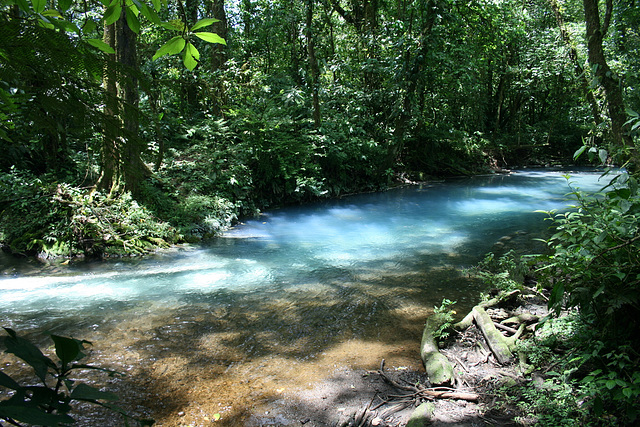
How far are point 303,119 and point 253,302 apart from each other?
9.32m

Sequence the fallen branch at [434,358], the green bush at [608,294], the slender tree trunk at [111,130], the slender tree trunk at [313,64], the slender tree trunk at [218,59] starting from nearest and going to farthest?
the slender tree trunk at [111,130], the green bush at [608,294], the fallen branch at [434,358], the slender tree trunk at [218,59], the slender tree trunk at [313,64]

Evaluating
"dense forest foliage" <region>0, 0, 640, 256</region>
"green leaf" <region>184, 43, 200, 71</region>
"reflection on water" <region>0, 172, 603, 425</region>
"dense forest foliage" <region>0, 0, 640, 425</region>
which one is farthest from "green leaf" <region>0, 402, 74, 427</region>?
"reflection on water" <region>0, 172, 603, 425</region>

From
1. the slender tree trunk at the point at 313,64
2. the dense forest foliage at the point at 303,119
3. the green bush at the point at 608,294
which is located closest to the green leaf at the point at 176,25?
the dense forest foliage at the point at 303,119

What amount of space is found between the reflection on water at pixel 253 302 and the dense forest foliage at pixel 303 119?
4.67 feet

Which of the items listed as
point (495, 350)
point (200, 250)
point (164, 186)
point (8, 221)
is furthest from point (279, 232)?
point (495, 350)

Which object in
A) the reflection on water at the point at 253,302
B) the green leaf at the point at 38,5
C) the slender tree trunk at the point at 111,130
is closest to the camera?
the green leaf at the point at 38,5

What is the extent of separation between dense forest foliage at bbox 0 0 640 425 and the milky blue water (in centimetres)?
97

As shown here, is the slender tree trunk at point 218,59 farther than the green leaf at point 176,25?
Yes

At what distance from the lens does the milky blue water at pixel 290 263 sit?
5.72m

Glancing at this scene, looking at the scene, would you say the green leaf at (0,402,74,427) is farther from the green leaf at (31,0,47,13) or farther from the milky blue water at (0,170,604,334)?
the milky blue water at (0,170,604,334)

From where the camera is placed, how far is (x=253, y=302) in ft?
18.7

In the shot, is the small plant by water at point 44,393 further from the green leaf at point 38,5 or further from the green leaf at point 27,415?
the green leaf at point 38,5

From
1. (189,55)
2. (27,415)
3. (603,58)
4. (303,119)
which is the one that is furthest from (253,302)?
(303,119)

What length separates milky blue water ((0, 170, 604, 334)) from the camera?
5723 mm
